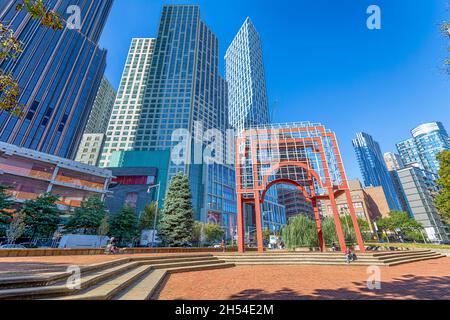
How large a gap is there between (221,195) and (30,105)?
68.3 meters

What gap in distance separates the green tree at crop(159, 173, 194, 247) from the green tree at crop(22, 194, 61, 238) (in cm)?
1549

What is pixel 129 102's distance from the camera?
3607 inches

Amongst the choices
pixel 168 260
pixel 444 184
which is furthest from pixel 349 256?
pixel 444 184

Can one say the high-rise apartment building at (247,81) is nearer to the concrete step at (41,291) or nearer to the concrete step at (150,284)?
the concrete step at (150,284)

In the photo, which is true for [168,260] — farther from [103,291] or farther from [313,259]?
[313,259]

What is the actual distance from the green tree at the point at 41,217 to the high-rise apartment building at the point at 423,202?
119616 mm

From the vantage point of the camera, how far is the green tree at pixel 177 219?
23984 mm

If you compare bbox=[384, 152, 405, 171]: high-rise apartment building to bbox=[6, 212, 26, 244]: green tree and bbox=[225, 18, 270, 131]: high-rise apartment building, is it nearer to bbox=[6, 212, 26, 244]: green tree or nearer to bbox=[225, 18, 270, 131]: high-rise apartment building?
bbox=[225, 18, 270, 131]: high-rise apartment building

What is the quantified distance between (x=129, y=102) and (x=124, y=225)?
7648 cm

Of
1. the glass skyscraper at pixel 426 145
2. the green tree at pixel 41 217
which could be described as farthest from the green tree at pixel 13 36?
the glass skyscraper at pixel 426 145

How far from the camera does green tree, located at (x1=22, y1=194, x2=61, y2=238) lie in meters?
25.7

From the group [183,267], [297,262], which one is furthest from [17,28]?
[297,262]

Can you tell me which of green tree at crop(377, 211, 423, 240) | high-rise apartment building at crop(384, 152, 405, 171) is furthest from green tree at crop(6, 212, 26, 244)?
high-rise apartment building at crop(384, 152, 405, 171)
